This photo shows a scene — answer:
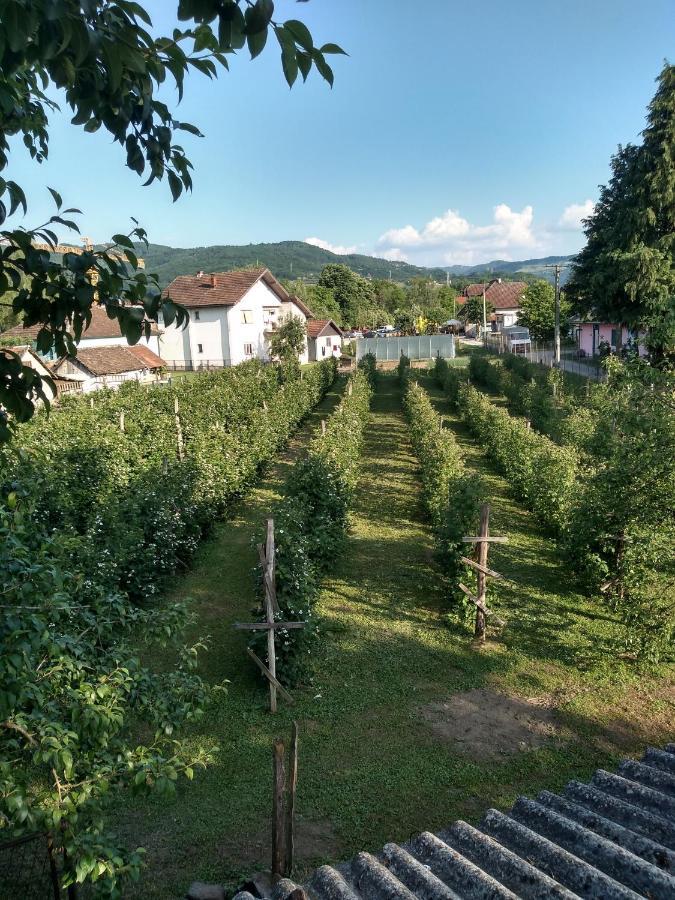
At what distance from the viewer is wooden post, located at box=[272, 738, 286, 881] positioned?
13.4 ft

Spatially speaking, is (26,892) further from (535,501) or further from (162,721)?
(535,501)

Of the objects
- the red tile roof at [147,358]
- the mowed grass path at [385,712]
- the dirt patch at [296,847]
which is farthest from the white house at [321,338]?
the dirt patch at [296,847]

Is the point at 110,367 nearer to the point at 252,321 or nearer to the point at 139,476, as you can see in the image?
the point at 252,321

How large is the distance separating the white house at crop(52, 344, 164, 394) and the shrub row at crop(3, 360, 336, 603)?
9.68m

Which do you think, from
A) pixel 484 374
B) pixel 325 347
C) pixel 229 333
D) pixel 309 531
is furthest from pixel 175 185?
pixel 325 347

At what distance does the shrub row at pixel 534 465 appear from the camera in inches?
500

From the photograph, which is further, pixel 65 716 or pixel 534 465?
pixel 534 465

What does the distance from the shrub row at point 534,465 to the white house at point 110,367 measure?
18.2m

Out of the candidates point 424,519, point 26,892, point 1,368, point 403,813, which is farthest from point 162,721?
point 424,519

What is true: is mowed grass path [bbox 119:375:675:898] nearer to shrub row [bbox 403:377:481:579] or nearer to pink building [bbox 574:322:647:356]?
shrub row [bbox 403:377:481:579]

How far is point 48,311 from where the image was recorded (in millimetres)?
2229

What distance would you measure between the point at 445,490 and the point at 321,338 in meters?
44.5

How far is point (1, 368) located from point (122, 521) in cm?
849

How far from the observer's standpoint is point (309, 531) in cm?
1117
